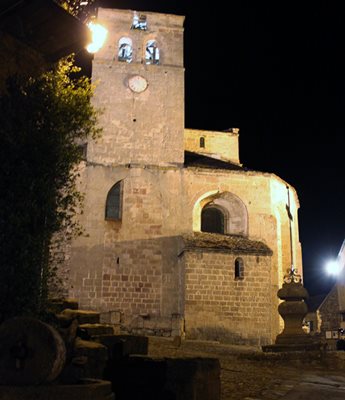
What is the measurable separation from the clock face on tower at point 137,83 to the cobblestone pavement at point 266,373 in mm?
13052

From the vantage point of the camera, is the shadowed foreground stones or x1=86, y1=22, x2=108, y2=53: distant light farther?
x1=86, y1=22, x2=108, y2=53: distant light

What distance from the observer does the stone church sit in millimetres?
18922

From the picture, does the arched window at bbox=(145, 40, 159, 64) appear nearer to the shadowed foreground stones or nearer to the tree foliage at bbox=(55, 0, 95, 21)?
the tree foliage at bbox=(55, 0, 95, 21)

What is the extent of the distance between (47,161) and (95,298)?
39.9 ft

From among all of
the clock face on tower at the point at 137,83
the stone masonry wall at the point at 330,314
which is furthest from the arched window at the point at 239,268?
the stone masonry wall at the point at 330,314

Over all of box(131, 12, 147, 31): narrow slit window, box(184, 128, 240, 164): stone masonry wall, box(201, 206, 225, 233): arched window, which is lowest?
box(201, 206, 225, 233): arched window

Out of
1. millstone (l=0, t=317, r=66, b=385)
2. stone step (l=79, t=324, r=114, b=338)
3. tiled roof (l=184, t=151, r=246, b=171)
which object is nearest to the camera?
millstone (l=0, t=317, r=66, b=385)

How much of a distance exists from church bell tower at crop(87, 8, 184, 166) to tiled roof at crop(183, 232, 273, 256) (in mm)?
3650

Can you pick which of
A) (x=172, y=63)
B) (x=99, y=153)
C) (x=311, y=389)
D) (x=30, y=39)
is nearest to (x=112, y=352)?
(x=311, y=389)

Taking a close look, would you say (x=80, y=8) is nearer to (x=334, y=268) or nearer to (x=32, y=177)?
(x=32, y=177)

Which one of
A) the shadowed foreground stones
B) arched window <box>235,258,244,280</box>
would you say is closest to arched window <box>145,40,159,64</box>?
arched window <box>235,258,244,280</box>

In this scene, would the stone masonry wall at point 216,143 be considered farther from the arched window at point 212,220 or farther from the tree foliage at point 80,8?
the tree foliage at point 80,8

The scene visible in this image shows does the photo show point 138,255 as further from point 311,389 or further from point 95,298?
point 311,389

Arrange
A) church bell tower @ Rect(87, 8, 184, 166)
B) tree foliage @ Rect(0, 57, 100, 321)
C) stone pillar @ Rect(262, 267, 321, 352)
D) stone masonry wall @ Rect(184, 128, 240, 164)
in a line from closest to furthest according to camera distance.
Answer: tree foliage @ Rect(0, 57, 100, 321) → stone pillar @ Rect(262, 267, 321, 352) → church bell tower @ Rect(87, 8, 184, 166) → stone masonry wall @ Rect(184, 128, 240, 164)
